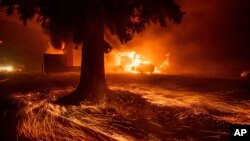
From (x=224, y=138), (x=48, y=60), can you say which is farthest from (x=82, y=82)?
(x=48, y=60)

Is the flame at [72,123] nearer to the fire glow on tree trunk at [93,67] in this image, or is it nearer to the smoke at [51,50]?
the fire glow on tree trunk at [93,67]

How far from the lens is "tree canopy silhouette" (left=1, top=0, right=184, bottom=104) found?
10.8 meters

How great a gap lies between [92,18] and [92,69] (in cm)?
247

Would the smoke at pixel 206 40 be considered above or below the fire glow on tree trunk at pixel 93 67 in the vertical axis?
above

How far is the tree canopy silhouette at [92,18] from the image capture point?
10.8 m

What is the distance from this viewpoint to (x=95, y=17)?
11.1 m

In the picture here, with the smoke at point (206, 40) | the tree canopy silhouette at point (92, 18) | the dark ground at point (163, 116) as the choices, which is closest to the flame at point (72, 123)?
the dark ground at point (163, 116)

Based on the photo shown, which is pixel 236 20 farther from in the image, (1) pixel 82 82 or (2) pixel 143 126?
(2) pixel 143 126

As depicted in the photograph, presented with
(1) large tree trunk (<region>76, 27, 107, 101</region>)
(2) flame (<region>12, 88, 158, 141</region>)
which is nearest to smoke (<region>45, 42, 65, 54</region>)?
(1) large tree trunk (<region>76, 27, 107, 101</region>)

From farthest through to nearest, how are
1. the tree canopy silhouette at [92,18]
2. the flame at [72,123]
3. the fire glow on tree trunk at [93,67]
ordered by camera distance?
the fire glow on tree trunk at [93,67], the tree canopy silhouette at [92,18], the flame at [72,123]

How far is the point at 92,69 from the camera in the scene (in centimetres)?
1251

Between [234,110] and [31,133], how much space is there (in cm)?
683

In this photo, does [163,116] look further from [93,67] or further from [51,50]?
[51,50]

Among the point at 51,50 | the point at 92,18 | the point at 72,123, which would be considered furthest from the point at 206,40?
the point at 72,123
